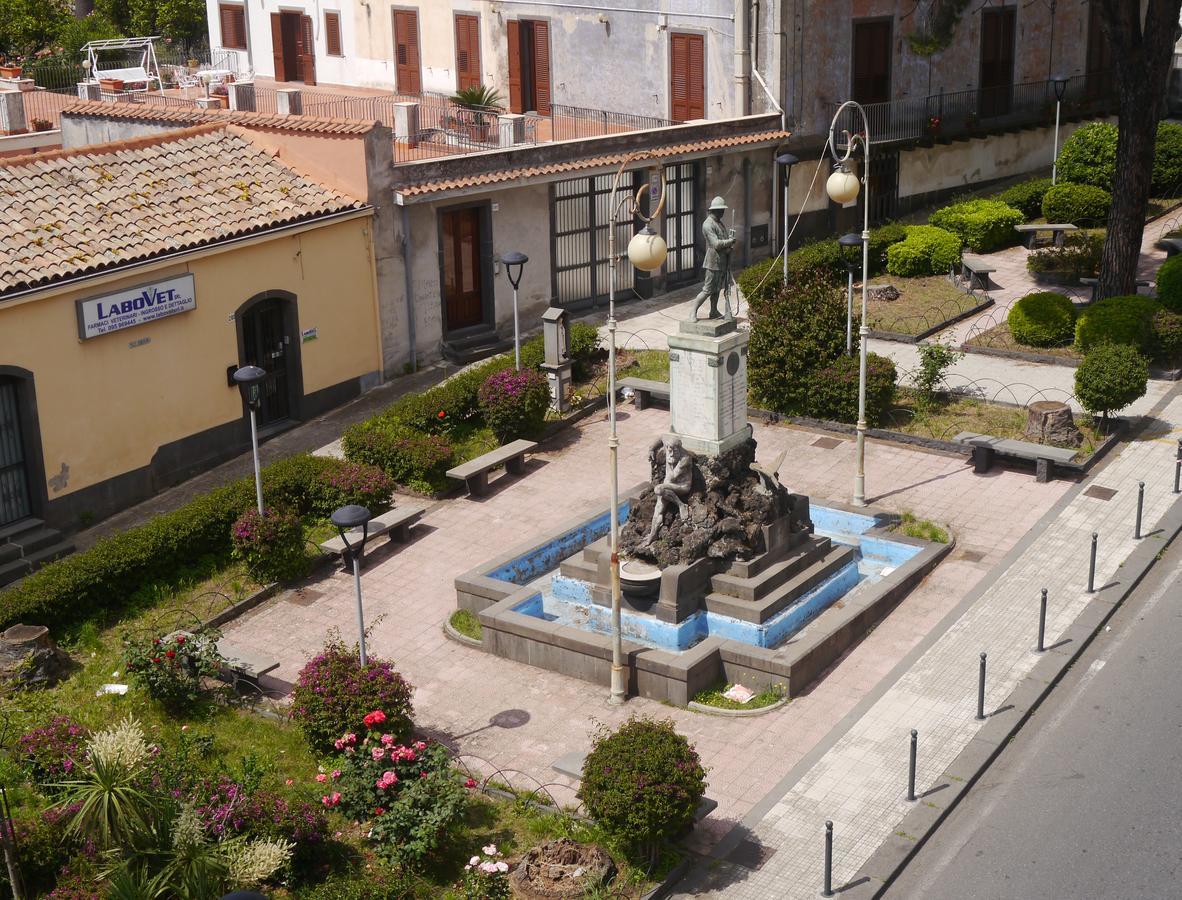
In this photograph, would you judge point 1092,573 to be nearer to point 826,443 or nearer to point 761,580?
point 761,580

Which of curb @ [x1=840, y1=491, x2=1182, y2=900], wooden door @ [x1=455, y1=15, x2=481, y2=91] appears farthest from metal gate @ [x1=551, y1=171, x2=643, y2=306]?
curb @ [x1=840, y1=491, x2=1182, y2=900]

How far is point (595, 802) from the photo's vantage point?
526 inches

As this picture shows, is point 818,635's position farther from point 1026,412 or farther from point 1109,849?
point 1026,412

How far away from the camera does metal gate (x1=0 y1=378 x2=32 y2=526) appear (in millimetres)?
20375

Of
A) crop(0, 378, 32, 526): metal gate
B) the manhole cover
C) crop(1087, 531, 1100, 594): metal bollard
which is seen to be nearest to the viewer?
crop(1087, 531, 1100, 594): metal bollard

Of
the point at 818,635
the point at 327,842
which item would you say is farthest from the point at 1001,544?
the point at 327,842

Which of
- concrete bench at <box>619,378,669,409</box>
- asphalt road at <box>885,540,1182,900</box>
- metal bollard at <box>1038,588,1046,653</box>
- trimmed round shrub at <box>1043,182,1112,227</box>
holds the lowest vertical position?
asphalt road at <box>885,540,1182,900</box>

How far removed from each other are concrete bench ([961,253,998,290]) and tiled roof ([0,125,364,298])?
42.0 feet

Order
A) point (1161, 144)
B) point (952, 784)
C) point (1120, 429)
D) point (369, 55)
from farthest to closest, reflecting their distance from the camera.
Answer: point (369, 55), point (1161, 144), point (1120, 429), point (952, 784)

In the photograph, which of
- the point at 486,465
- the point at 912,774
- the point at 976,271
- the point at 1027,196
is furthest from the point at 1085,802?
the point at 1027,196

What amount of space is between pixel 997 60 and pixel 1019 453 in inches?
741

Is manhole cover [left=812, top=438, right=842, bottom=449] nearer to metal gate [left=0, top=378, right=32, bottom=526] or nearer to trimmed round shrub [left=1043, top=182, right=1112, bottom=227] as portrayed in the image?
metal gate [left=0, top=378, right=32, bottom=526]

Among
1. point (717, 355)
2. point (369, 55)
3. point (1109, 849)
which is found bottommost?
point (1109, 849)

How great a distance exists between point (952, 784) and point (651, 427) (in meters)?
10.9
